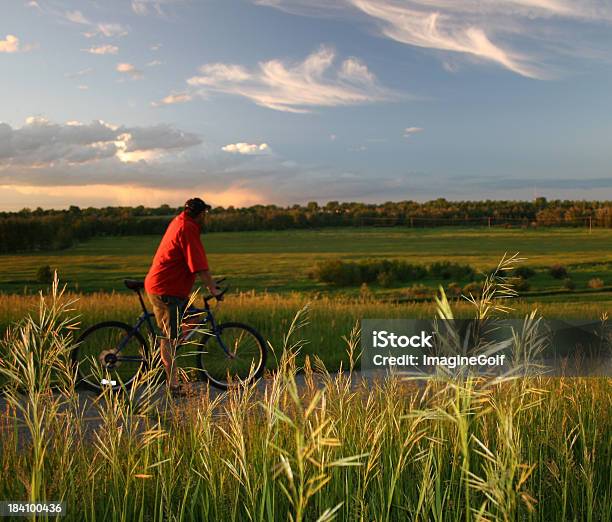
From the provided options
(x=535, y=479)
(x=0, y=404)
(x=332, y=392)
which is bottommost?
(x=0, y=404)

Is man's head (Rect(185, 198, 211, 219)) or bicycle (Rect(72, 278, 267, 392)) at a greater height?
man's head (Rect(185, 198, 211, 219))

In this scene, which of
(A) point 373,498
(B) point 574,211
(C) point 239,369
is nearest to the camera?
(A) point 373,498

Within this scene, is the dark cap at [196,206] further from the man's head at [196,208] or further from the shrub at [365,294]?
the shrub at [365,294]

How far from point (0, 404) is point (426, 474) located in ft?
25.5

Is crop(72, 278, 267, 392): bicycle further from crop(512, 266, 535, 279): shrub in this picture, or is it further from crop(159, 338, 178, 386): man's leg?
crop(512, 266, 535, 279): shrub

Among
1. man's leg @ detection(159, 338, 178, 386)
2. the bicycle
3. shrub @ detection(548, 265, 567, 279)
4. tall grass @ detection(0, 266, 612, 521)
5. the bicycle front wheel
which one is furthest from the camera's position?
shrub @ detection(548, 265, 567, 279)

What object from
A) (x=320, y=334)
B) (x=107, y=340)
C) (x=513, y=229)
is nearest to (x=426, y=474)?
(x=107, y=340)

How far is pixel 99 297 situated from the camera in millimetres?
17812

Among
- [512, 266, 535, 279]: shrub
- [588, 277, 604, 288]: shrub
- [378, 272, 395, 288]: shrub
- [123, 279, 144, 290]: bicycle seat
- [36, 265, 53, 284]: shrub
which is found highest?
[123, 279, 144, 290]: bicycle seat

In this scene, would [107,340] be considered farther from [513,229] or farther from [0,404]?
[513,229]

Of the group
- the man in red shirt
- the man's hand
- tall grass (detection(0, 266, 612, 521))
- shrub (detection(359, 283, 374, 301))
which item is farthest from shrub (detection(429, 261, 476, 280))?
tall grass (detection(0, 266, 612, 521))

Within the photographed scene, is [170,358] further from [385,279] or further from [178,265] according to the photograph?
[385,279]

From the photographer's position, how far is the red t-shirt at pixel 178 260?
771 cm

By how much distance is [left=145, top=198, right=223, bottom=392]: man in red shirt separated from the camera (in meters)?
7.72
